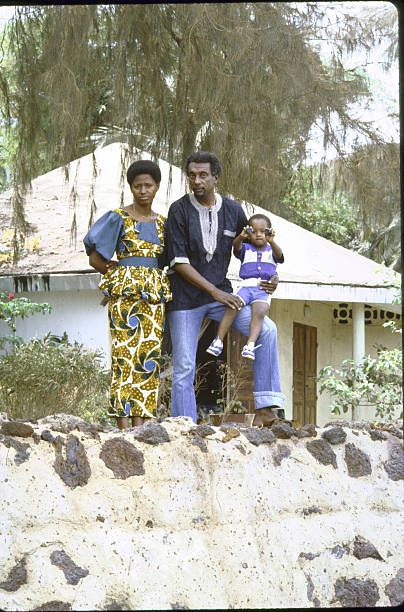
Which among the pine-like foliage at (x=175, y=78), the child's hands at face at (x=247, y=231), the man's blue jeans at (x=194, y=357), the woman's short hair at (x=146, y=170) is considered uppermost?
the pine-like foliage at (x=175, y=78)

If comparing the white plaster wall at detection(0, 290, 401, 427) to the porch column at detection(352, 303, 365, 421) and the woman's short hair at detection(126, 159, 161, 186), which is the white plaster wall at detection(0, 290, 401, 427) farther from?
the woman's short hair at detection(126, 159, 161, 186)

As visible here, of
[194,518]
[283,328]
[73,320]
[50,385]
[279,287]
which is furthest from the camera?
[283,328]

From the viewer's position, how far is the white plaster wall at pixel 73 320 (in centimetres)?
1123

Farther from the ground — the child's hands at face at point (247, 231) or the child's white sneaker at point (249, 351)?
the child's hands at face at point (247, 231)

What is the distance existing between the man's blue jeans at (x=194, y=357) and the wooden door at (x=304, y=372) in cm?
806

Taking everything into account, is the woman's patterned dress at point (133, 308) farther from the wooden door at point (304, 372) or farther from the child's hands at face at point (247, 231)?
the wooden door at point (304, 372)

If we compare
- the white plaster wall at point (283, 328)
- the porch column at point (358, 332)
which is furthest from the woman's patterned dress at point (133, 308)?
the porch column at point (358, 332)

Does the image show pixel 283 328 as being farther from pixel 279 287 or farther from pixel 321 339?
pixel 279 287

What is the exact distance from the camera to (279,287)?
11812mm

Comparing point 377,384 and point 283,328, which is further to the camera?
point 283,328

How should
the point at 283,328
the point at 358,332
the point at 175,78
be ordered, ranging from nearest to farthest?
the point at 175,78 → the point at 358,332 → the point at 283,328

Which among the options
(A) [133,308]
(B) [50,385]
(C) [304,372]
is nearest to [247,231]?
(A) [133,308]

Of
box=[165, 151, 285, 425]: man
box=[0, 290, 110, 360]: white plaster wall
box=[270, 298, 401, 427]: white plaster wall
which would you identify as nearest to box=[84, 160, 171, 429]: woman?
box=[165, 151, 285, 425]: man

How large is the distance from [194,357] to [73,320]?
6307 mm
